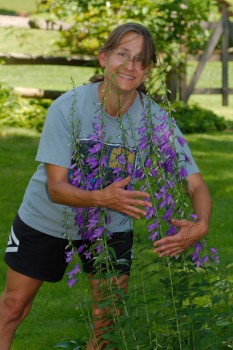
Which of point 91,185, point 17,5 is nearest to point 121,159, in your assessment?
point 91,185

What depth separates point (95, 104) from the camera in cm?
418

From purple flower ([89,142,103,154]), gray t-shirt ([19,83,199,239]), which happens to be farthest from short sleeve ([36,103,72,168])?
purple flower ([89,142,103,154])

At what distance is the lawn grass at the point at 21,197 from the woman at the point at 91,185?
242 mm

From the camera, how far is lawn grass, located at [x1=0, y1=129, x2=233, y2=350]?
5594 mm

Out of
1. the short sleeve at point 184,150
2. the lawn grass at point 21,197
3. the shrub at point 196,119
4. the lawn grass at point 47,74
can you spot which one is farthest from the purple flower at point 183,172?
the lawn grass at point 47,74

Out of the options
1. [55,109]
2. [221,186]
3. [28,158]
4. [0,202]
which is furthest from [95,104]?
[28,158]

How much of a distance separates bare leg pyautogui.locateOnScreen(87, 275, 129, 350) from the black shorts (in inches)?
4.5

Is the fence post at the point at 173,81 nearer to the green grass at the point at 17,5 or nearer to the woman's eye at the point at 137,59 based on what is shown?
the woman's eye at the point at 137,59

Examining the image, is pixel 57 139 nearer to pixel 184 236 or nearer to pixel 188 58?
pixel 184 236

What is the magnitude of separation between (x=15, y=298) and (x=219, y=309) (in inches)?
44.5

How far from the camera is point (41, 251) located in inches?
172

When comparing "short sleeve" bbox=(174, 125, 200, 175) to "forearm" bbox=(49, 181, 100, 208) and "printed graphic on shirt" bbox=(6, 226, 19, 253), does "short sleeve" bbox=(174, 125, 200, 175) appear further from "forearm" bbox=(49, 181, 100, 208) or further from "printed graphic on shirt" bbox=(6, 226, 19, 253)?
"printed graphic on shirt" bbox=(6, 226, 19, 253)

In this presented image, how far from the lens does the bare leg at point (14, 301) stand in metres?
4.39

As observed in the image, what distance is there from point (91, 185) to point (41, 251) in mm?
615
